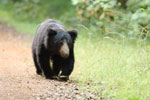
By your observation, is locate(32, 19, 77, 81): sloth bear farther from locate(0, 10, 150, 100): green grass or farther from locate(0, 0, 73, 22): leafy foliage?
locate(0, 0, 73, 22): leafy foliage

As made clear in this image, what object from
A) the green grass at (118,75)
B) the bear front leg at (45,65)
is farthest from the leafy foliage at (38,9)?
the bear front leg at (45,65)

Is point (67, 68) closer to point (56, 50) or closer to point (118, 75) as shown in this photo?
point (56, 50)

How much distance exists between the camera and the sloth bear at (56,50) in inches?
302

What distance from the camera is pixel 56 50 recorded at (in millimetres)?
7738

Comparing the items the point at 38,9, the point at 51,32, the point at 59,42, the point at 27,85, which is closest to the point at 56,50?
the point at 59,42

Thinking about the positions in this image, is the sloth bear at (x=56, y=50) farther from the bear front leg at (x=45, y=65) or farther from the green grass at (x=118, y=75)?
the green grass at (x=118, y=75)

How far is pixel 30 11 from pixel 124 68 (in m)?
17.1

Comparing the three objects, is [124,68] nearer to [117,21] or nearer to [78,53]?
[78,53]

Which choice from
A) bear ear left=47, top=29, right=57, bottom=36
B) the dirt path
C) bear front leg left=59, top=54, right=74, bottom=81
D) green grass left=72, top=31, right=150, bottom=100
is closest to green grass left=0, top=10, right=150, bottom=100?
green grass left=72, top=31, right=150, bottom=100

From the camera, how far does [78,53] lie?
11.3 m

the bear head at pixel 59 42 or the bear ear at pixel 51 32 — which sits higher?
the bear ear at pixel 51 32

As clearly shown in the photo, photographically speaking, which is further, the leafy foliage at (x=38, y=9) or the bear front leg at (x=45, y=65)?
the leafy foliage at (x=38, y=9)

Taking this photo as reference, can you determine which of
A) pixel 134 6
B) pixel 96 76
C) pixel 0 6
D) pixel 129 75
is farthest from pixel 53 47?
pixel 0 6

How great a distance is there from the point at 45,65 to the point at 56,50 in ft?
1.42
